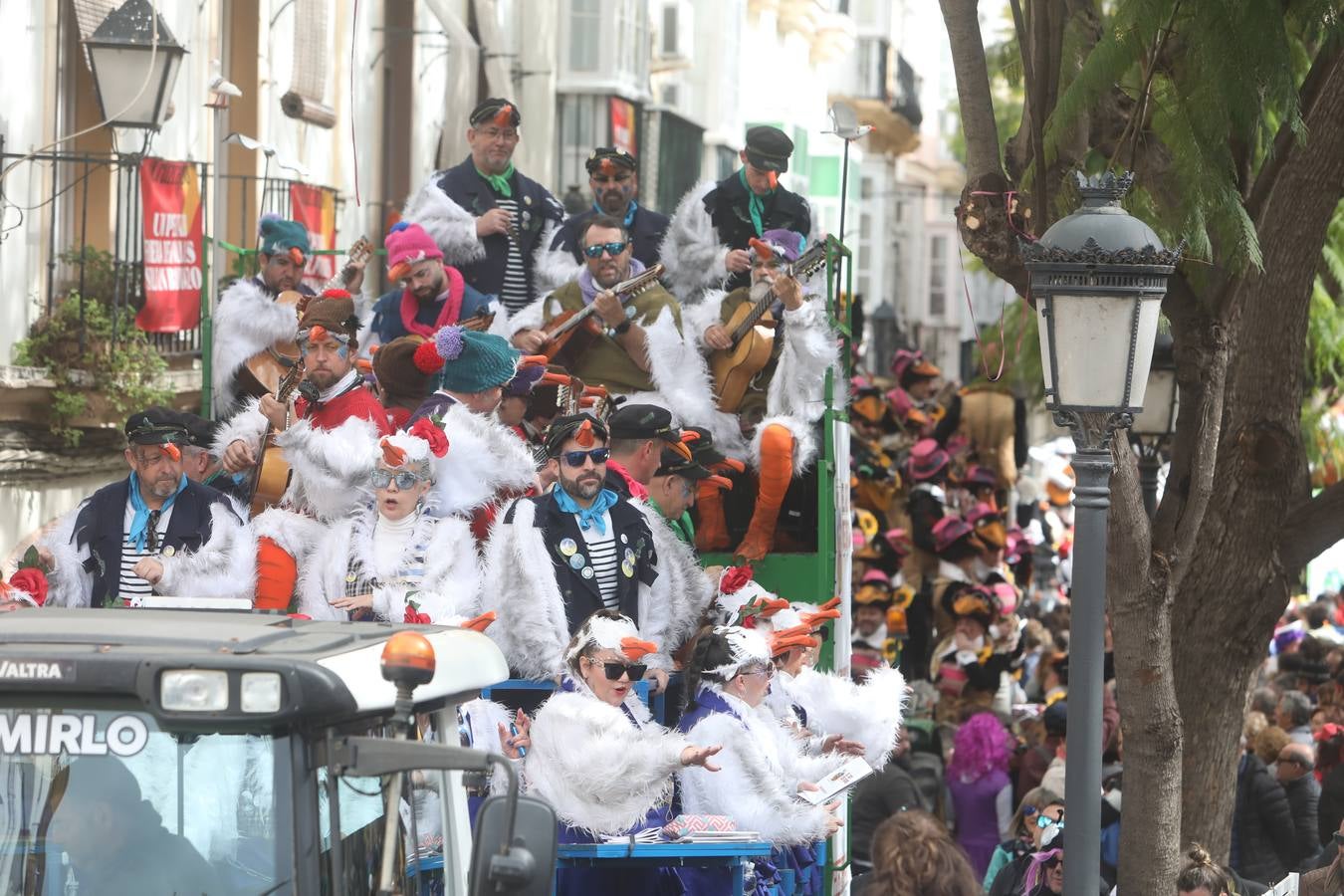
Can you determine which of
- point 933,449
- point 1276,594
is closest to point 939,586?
point 933,449

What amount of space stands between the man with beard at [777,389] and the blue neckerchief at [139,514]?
303 centimetres

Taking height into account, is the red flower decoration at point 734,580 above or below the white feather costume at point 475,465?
below

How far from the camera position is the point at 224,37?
57.9 feet

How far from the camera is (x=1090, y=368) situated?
737cm

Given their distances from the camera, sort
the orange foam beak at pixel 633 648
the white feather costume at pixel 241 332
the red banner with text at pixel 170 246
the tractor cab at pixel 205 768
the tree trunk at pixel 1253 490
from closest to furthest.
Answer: the tractor cab at pixel 205 768, the orange foam beak at pixel 633 648, the tree trunk at pixel 1253 490, the white feather costume at pixel 241 332, the red banner with text at pixel 170 246

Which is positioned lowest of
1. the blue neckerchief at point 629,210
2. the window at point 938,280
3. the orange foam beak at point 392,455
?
the orange foam beak at point 392,455

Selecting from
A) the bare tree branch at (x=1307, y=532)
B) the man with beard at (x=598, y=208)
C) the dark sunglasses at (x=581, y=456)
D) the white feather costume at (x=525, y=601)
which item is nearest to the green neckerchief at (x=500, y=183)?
the man with beard at (x=598, y=208)

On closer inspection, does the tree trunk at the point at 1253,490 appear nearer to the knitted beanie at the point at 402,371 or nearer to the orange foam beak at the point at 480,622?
the knitted beanie at the point at 402,371

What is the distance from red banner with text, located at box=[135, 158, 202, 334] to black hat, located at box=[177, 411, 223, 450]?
18.2 feet

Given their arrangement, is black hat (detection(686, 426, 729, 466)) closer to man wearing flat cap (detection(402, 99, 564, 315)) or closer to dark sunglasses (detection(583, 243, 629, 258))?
dark sunglasses (detection(583, 243, 629, 258))

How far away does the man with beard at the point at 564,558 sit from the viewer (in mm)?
7805

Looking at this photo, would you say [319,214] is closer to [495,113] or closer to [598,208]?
[495,113]

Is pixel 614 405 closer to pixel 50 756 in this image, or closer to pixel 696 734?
pixel 696 734

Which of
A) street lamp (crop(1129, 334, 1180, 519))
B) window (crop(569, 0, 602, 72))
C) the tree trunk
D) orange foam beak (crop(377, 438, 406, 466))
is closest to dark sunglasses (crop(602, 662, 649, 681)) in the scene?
orange foam beak (crop(377, 438, 406, 466))
